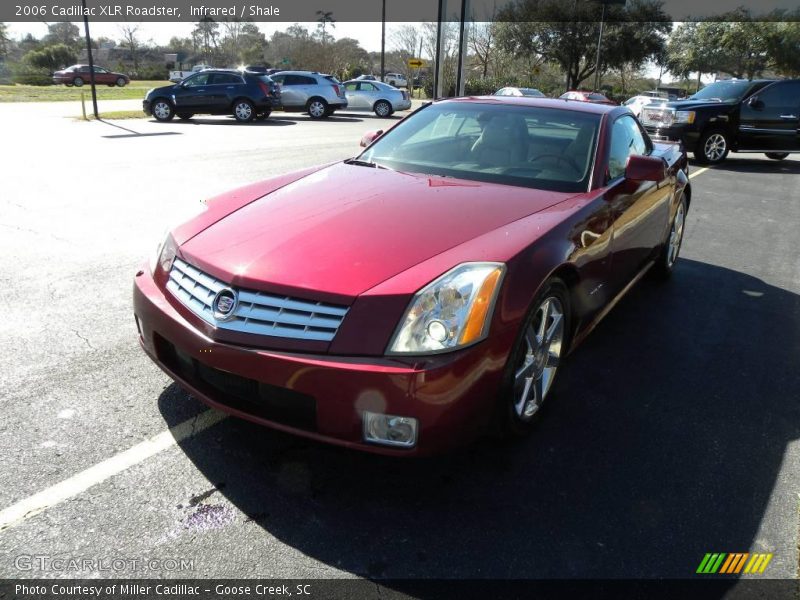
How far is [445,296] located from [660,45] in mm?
54946

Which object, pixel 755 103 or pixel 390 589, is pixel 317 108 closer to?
pixel 755 103

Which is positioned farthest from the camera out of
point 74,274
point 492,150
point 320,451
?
point 74,274

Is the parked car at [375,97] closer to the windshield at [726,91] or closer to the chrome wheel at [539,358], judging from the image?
the windshield at [726,91]

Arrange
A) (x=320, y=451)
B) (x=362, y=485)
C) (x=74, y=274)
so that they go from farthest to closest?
(x=74, y=274) → (x=320, y=451) → (x=362, y=485)

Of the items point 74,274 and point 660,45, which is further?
point 660,45

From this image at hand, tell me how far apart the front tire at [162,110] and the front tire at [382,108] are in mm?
Result: 8985

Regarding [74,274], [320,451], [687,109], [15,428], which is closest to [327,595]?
[320,451]

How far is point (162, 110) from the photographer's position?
19.5 m

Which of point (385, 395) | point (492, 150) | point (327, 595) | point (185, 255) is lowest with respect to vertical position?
point (327, 595)

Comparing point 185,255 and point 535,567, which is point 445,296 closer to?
point 535,567

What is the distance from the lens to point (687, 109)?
1314 cm

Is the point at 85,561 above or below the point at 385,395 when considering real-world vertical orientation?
below

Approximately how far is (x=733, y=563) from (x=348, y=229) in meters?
1.93

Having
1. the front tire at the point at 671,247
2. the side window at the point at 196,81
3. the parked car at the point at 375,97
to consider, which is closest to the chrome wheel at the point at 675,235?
the front tire at the point at 671,247
